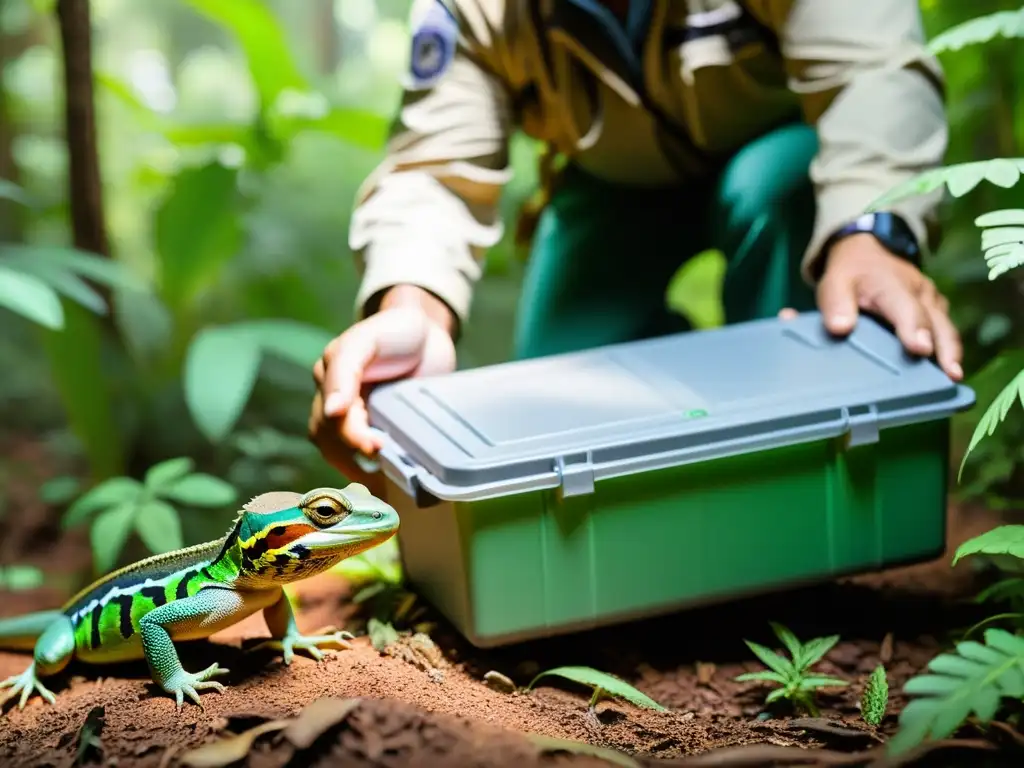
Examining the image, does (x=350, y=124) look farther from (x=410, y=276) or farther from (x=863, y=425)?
(x=863, y=425)

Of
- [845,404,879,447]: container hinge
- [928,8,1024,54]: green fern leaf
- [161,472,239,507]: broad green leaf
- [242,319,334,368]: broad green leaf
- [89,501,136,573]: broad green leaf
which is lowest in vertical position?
[89,501,136,573]: broad green leaf

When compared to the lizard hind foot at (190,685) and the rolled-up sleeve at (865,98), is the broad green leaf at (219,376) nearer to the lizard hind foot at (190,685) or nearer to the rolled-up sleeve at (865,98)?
the lizard hind foot at (190,685)

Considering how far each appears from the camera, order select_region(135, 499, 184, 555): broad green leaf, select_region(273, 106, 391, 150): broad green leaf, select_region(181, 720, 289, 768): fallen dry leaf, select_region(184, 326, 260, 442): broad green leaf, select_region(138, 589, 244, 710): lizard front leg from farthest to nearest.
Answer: select_region(273, 106, 391, 150): broad green leaf
select_region(184, 326, 260, 442): broad green leaf
select_region(135, 499, 184, 555): broad green leaf
select_region(138, 589, 244, 710): lizard front leg
select_region(181, 720, 289, 768): fallen dry leaf

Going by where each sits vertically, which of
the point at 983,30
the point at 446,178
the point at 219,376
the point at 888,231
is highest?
the point at 983,30

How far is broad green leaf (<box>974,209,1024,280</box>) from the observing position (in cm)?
144

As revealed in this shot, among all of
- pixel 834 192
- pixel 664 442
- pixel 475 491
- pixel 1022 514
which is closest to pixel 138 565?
pixel 475 491

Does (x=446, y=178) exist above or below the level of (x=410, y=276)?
above

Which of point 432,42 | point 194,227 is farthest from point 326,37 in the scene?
point 432,42

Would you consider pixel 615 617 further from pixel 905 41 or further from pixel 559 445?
pixel 905 41

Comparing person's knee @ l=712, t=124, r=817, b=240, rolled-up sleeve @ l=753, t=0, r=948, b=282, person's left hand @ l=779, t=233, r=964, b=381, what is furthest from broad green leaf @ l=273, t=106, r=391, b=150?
person's left hand @ l=779, t=233, r=964, b=381

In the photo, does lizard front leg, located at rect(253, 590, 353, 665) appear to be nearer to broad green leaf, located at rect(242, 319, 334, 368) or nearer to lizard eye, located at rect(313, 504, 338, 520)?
lizard eye, located at rect(313, 504, 338, 520)

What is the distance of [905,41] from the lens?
2.12 m

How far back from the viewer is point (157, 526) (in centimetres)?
246

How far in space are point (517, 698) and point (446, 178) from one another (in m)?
1.15
